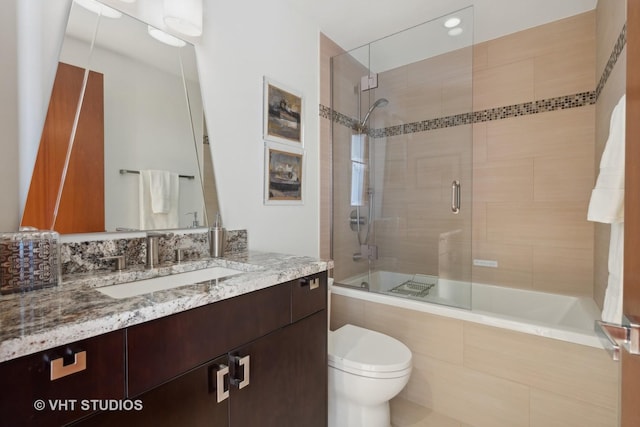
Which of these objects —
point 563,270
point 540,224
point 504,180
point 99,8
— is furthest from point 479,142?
point 99,8

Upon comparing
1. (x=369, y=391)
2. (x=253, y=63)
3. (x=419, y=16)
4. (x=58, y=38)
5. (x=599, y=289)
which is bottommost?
(x=369, y=391)

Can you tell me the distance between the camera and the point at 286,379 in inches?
46.8

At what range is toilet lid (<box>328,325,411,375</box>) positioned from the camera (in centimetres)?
150

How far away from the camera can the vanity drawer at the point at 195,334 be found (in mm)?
747

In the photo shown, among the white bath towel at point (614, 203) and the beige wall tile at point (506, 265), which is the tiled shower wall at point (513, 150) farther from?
the white bath towel at point (614, 203)

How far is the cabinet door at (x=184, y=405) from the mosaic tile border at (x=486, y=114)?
1964 mm

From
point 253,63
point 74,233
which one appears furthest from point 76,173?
point 253,63

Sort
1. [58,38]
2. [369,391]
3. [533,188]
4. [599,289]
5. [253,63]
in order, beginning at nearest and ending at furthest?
[58,38], [369,391], [253,63], [599,289], [533,188]

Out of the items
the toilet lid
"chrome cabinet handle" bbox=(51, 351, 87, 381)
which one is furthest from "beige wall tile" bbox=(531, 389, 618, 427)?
"chrome cabinet handle" bbox=(51, 351, 87, 381)

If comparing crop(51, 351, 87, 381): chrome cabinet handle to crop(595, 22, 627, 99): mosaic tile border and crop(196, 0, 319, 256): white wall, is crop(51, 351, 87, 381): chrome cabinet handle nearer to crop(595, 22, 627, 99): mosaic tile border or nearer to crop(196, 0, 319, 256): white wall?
crop(196, 0, 319, 256): white wall

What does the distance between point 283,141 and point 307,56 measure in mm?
747

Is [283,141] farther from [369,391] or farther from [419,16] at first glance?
[369,391]

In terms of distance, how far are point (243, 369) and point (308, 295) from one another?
390mm

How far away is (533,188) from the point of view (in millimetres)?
2365
